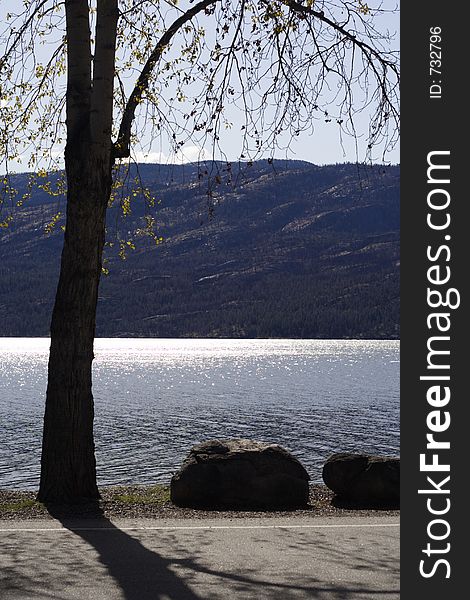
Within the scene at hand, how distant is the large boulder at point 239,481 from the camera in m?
15.1

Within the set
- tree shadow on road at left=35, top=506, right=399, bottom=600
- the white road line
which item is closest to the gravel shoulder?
the white road line

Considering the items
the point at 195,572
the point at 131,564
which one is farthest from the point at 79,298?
the point at 195,572

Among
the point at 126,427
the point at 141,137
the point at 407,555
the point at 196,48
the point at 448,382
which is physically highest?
the point at 196,48

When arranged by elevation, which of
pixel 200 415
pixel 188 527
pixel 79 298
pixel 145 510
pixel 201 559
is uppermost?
pixel 79 298

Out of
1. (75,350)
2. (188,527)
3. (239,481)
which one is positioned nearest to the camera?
(188,527)

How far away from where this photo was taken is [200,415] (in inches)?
2776

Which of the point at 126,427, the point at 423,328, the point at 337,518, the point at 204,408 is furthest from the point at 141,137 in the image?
the point at 204,408

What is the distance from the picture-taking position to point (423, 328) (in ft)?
24.7

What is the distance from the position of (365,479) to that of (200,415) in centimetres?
5507

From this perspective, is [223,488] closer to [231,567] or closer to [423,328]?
[231,567]

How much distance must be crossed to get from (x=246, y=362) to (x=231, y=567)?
15594 cm

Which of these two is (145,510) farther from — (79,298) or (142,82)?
(142,82)

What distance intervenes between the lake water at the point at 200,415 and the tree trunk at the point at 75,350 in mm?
21087

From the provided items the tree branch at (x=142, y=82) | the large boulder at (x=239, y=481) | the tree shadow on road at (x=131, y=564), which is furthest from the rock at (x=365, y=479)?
the tree branch at (x=142, y=82)
